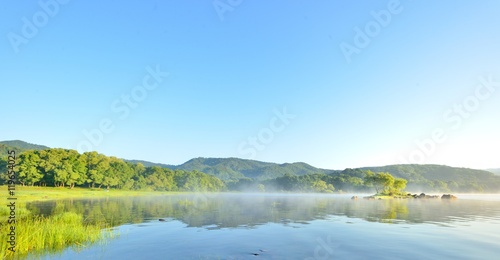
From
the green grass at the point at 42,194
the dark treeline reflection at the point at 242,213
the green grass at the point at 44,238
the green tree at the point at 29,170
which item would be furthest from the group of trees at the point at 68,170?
the green grass at the point at 44,238

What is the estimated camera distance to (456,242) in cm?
3152

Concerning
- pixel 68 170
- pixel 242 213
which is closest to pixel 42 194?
pixel 68 170

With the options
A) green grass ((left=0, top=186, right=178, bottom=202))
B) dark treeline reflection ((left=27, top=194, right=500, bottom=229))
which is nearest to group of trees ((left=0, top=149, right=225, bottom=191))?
green grass ((left=0, top=186, right=178, bottom=202))

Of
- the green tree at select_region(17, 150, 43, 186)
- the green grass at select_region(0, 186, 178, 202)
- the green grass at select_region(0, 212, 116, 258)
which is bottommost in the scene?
the green grass at select_region(0, 186, 178, 202)

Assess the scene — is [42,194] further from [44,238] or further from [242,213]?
[44,238]

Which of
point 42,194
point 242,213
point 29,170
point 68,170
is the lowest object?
point 42,194

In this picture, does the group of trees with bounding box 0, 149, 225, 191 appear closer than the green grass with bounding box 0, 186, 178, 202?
No

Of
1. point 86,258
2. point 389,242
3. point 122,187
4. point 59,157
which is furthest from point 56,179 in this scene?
point 389,242

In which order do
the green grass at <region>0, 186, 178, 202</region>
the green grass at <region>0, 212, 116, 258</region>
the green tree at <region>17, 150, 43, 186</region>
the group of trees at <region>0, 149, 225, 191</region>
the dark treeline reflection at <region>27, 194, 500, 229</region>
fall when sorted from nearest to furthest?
the green grass at <region>0, 212, 116, 258</region> < the dark treeline reflection at <region>27, 194, 500, 229</region> < the green grass at <region>0, 186, 178, 202</region> < the green tree at <region>17, 150, 43, 186</region> < the group of trees at <region>0, 149, 225, 191</region>

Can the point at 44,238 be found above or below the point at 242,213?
above

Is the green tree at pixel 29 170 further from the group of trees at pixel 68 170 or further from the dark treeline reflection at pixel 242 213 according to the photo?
the dark treeline reflection at pixel 242 213

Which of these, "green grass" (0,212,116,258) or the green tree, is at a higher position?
the green tree

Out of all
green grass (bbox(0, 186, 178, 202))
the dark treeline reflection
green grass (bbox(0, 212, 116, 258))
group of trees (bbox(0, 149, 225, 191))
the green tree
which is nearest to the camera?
green grass (bbox(0, 212, 116, 258))

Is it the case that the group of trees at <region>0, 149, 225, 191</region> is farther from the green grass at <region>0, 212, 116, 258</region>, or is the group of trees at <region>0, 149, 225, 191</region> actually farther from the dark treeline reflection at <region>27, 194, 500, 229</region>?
the green grass at <region>0, 212, 116, 258</region>
